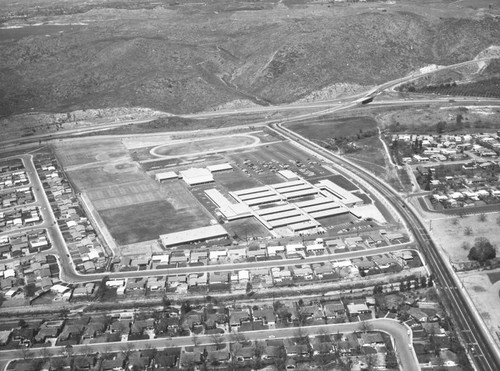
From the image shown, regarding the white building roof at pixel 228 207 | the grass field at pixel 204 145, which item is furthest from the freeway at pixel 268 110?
the white building roof at pixel 228 207

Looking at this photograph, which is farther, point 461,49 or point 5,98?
point 461,49

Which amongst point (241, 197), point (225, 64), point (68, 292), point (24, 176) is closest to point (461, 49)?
point (225, 64)

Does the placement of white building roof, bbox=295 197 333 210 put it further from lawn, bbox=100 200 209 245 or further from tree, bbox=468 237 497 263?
tree, bbox=468 237 497 263

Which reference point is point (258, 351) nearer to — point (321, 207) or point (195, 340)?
point (195, 340)

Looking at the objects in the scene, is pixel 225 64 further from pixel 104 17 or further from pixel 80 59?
pixel 104 17

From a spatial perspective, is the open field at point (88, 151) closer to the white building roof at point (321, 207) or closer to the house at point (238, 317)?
the white building roof at point (321, 207)

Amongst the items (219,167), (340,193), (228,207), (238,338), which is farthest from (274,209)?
(238,338)
